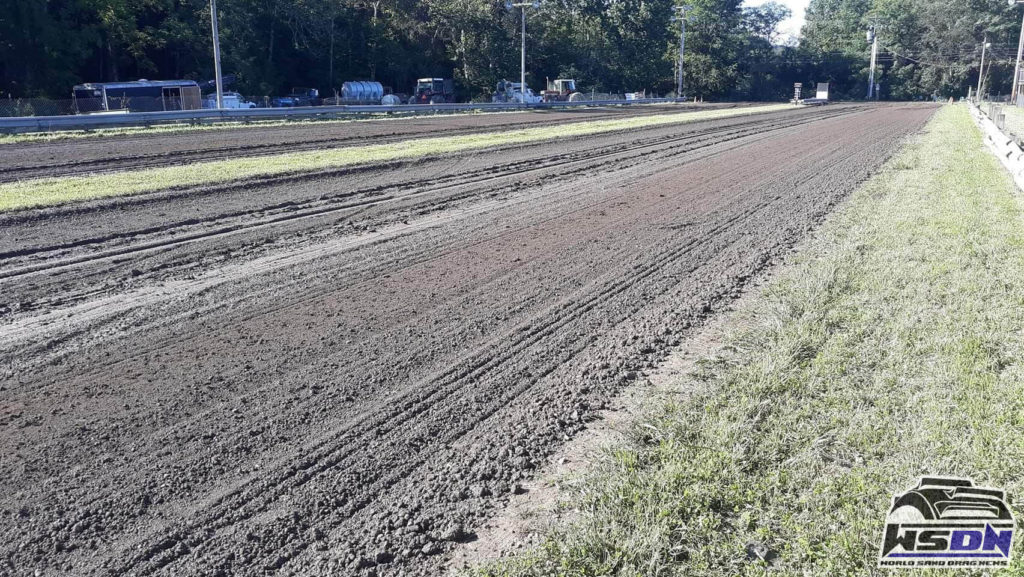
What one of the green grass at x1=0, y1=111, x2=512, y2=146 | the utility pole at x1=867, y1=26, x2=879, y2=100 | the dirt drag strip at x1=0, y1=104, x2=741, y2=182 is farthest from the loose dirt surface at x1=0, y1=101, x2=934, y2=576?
the utility pole at x1=867, y1=26, x2=879, y2=100

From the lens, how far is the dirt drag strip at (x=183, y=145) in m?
16.9

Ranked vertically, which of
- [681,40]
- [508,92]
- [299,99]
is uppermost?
[681,40]

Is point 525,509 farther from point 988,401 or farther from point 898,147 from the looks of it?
point 898,147

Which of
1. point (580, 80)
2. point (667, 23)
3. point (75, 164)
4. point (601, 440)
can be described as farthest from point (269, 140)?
point (667, 23)

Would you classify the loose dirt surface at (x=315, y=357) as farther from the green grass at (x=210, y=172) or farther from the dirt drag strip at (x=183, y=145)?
the dirt drag strip at (x=183, y=145)

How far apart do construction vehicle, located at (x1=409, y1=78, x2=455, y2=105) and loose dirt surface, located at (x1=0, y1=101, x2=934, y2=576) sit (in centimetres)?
5289

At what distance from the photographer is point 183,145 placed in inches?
853

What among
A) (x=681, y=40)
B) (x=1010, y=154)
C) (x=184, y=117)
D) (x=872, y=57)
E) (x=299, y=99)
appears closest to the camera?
(x=1010, y=154)

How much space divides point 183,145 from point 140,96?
27.5 m

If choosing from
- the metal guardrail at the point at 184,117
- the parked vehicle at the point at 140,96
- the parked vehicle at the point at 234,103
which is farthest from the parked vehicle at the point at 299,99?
the metal guardrail at the point at 184,117

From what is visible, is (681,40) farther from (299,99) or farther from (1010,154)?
(1010,154)

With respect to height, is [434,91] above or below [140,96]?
above

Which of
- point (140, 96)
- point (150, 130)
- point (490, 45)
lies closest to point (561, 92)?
point (490, 45)

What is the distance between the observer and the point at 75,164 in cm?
1692
